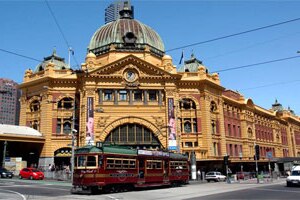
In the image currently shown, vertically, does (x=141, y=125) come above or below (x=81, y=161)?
above

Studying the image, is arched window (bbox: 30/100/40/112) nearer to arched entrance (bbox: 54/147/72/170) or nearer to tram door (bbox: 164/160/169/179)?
arched entrance (bbox: 54/147/72/170)

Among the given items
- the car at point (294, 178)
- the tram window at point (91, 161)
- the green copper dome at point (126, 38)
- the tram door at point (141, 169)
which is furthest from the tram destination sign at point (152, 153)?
the green copper dome at point (126, 38)

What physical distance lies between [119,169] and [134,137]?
23.7 meters

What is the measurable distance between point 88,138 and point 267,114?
178 ft

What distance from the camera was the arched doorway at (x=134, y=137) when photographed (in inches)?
2048

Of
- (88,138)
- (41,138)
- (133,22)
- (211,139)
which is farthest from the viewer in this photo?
(133,22)

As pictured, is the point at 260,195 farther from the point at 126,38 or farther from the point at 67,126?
the point at 126,38

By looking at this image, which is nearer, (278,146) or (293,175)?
(293,175)

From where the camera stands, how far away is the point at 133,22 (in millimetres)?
64000

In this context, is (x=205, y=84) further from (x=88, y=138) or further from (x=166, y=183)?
(x=166, y=183)

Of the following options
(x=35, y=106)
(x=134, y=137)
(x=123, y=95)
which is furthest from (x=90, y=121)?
(x=35, y=106)

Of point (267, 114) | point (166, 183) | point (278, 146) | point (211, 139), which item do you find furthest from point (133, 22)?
point (278, 146)

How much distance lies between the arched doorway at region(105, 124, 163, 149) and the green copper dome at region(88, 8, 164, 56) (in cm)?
1430

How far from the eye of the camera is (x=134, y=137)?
172ft
